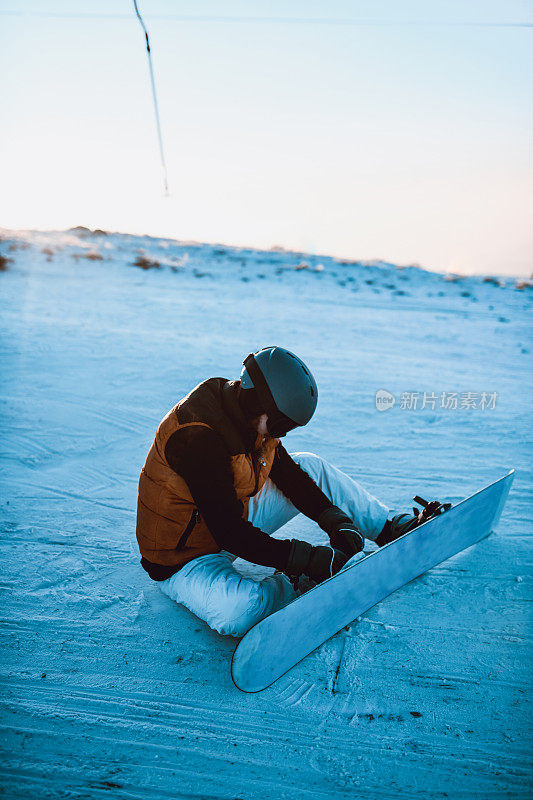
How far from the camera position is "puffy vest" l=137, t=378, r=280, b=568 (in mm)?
2275

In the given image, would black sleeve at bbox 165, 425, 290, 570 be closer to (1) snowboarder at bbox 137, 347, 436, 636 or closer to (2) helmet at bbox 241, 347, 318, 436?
(1) snowboarder at bbox 137, 347, 436, 636

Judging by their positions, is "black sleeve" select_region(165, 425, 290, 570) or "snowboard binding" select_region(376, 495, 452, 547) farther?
"snowboard binding" select_region(376, 495, 452, 547)

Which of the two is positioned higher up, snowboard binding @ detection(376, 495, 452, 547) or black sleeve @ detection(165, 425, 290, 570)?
black sleeve @ detection(165, 425, 290, 570)

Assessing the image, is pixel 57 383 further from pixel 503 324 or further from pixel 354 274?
pixel 354 274

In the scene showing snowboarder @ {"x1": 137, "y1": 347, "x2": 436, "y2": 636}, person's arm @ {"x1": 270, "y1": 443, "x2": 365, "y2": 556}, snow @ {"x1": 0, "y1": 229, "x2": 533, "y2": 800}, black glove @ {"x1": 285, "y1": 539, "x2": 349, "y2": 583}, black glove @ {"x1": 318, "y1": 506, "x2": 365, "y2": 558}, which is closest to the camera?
snow @ {"x1": 0, "y1": 229, "x2": 533, "y2": 800}

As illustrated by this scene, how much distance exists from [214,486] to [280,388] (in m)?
0.51

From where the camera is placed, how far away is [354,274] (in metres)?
21.5

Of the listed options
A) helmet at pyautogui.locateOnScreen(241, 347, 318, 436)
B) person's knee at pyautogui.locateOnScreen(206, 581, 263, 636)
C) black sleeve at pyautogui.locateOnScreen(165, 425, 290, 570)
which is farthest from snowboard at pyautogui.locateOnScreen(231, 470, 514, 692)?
helmet at pyautogui.locateOnScreen(241, 347, 318, 436)

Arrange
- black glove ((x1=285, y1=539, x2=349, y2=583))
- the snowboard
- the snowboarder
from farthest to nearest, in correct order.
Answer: black glove ((x1=285, y1=539, x2=349, y2=583))
the snowboarder
the snowboard

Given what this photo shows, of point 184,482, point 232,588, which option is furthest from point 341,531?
point 184,482

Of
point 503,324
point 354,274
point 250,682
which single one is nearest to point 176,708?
point 250,682

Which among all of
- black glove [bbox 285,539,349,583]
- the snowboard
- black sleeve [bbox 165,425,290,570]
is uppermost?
black sleeve [bbox 165,425,290,570]

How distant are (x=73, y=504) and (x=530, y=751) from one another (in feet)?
9.92

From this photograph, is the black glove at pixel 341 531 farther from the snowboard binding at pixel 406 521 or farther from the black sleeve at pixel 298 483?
the snowboard binding at pixel 406 521
